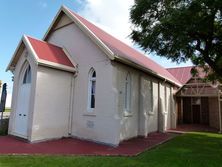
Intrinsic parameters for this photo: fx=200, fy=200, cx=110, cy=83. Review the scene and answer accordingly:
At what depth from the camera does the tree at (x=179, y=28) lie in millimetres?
10984

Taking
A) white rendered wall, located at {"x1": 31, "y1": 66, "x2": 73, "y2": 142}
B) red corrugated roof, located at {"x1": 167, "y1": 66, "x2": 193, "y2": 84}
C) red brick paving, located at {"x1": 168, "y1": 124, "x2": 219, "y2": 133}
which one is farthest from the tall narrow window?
red corrugated roof, located at {"x1": 167, "y1": 66, "x2": 193, "y2": 84}

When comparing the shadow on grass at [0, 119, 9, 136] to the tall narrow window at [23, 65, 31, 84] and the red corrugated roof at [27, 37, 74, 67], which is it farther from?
the red corrugated roof at [27, 37, 74, 67]

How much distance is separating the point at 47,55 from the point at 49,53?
1.29ft

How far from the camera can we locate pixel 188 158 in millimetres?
8766

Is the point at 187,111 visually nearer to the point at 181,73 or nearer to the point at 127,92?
the point at 181,73

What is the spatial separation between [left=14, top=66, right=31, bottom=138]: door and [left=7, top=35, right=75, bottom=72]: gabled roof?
5.42 feet

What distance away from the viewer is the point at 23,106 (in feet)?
41.1

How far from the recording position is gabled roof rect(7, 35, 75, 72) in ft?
37.8

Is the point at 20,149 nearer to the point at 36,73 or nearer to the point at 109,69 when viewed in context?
the point at 36,73

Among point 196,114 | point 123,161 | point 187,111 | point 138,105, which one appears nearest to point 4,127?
point 138,105

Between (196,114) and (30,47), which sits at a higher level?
(30,47)

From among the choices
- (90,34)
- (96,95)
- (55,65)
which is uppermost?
(90,34)

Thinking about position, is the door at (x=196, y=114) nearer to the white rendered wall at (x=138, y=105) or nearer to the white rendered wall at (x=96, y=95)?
the white rendered wall at (x=138, y=105)

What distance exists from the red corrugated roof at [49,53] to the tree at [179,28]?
5.10 meters
